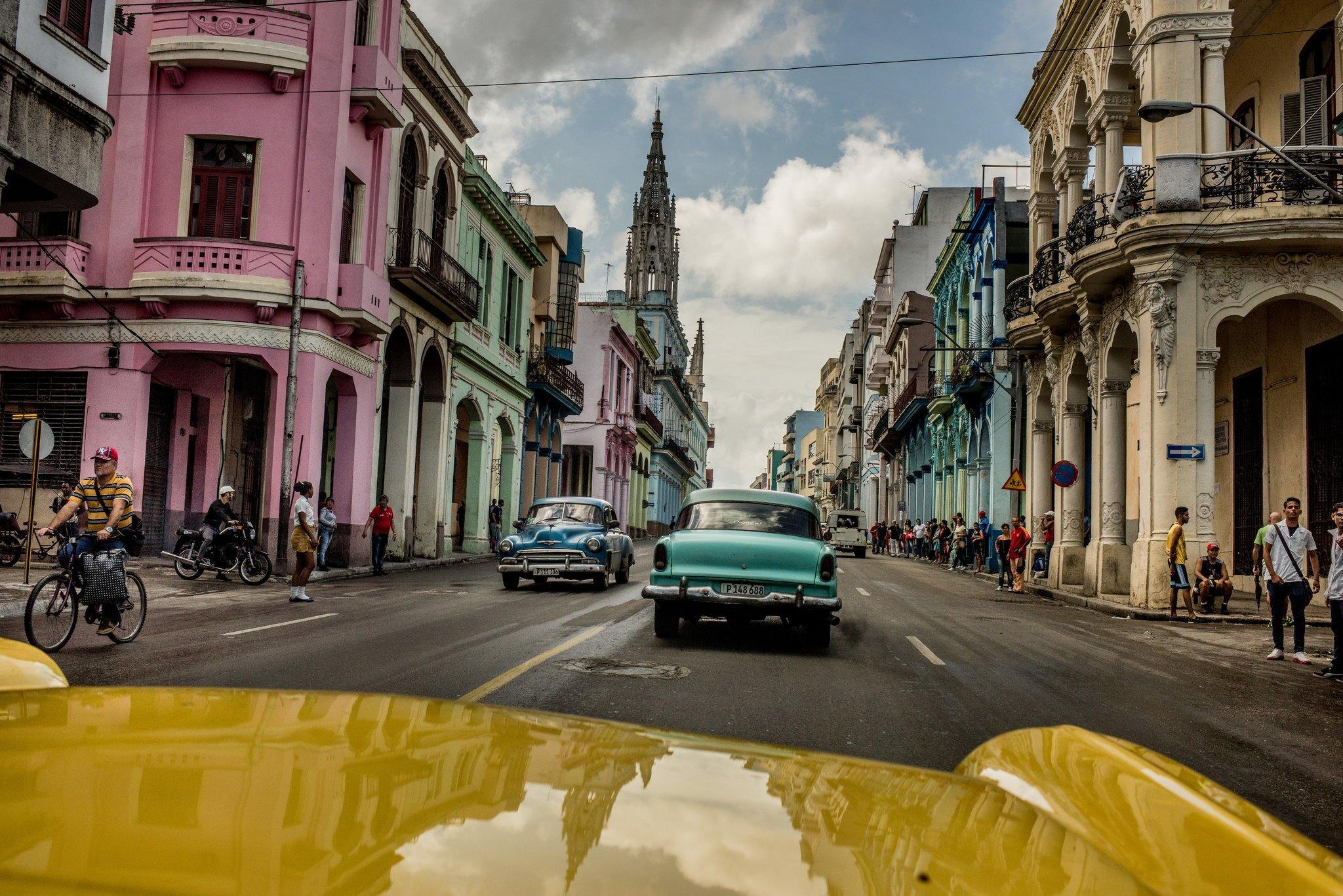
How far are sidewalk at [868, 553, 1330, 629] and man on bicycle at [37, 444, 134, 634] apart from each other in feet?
47.9

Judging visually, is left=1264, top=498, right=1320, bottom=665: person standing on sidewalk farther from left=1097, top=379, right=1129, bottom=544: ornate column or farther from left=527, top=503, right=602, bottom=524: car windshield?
left=527, top=503, right=602, bottom=524: car windshield

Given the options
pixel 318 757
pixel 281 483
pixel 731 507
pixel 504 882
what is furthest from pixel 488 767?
pixel 281 483

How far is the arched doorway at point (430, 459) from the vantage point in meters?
27.7

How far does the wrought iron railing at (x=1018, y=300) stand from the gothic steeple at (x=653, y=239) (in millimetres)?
70545

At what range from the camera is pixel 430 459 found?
1102 inches

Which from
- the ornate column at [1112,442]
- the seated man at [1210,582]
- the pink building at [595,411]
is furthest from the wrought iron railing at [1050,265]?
the pink building at [595,411]

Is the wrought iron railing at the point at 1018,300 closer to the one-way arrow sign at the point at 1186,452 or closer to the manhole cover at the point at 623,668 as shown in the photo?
the one-way arrow sign at the point at 1186,452

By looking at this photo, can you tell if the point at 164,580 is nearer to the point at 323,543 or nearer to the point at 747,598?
the point at 323,543

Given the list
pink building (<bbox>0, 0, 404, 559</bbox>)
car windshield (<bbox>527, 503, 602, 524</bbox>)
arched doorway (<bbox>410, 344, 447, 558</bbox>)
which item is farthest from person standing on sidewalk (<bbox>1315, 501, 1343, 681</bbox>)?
arched doorway (<bbox>410, 344, 447, 558</bbox>)

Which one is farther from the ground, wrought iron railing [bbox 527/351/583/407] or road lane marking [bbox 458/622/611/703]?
wrought iron railing [bbox 527/351/583/407]

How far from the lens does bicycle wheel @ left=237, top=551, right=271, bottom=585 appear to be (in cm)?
1775

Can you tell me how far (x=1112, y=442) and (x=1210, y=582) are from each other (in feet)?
16.6

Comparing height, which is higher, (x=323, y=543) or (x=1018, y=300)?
(x=1018, y=300)

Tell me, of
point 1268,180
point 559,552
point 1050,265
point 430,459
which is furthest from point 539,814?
point 430,459
